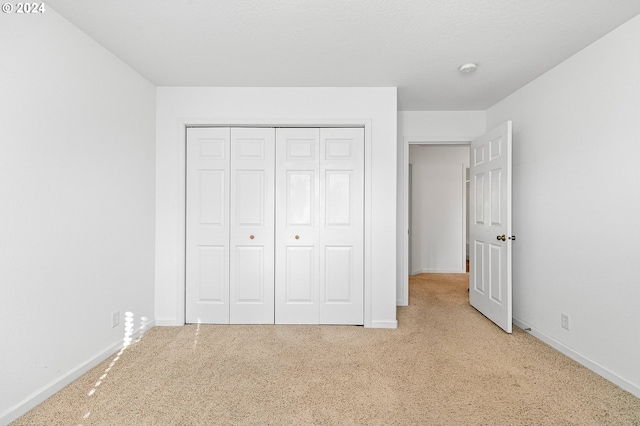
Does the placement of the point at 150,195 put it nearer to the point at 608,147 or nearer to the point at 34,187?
the point at 34,187

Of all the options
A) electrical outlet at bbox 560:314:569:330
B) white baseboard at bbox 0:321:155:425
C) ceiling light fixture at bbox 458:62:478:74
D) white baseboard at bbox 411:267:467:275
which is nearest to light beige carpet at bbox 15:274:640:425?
white baseboard at bbox 0:321:155:425

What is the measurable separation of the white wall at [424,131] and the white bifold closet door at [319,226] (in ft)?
2.93

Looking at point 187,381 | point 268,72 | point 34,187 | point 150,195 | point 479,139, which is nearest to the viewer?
point 34,187

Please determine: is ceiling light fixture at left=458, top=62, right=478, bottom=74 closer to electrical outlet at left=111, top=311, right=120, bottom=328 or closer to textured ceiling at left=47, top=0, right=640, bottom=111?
textured ceiling at left=47, top=0, right=640, bottom=111

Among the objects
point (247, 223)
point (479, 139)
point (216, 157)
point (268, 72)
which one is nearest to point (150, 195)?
point (216, 157)

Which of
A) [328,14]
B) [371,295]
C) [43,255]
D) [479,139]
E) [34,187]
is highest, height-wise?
[328,14]

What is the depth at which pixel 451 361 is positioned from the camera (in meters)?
2.24

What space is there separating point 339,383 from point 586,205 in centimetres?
229

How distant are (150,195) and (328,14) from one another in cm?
230

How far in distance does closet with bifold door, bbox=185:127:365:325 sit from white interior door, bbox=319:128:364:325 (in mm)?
10

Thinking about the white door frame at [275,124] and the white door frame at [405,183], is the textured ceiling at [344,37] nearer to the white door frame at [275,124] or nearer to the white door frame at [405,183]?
the white door frame at [275,124]

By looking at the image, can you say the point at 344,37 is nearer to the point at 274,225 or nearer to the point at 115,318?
the point at 274,225

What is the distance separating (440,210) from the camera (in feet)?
18.4

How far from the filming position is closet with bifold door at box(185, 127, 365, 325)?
2.97 m
